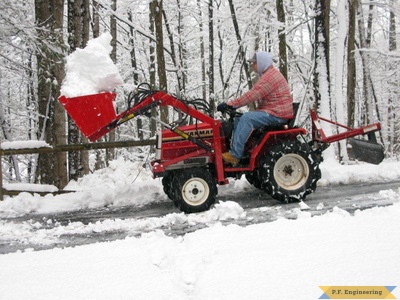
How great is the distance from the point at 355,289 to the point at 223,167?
129 inches

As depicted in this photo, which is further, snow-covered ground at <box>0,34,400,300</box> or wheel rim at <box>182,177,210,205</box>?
wheel rim at <box>182,177,210,205</box>

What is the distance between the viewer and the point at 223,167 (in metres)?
6.29

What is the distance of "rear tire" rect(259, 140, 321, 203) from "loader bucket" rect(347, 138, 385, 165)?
3.65 feet

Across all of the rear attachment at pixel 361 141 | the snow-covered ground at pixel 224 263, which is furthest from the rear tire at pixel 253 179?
the snow-covered ground at pixel 224 263

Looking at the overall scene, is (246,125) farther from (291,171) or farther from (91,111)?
(91,111)

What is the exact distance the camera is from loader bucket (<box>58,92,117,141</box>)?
5777mm

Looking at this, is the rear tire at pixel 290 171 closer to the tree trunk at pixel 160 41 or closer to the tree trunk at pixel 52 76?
the tree trunk at pixel 52 76

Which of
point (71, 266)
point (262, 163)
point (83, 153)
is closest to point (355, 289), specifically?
point (71, 266)

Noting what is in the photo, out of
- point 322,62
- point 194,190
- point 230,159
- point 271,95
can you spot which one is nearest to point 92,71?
point 194,190

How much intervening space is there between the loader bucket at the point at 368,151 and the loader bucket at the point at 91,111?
13.5 feet

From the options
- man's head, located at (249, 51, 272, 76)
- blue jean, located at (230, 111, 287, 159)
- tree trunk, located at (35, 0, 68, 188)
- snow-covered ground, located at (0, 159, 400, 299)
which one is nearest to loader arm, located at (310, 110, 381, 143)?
blue jean, located at (230, 111, 287, 159)

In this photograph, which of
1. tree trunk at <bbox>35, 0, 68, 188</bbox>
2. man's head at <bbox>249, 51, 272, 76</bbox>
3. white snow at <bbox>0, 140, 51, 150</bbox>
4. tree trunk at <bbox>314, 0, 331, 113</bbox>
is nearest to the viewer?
man's head at <bbox>249, 51, 272, 76</bbox>

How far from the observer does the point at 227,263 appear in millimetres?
Result: 3672

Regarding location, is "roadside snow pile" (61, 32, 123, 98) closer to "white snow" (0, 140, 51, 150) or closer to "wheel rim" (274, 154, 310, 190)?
"white snow" (0, 140, 51, 150)
